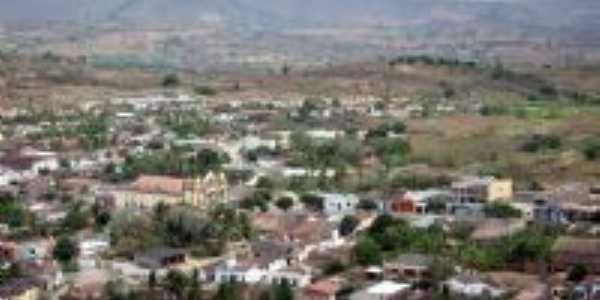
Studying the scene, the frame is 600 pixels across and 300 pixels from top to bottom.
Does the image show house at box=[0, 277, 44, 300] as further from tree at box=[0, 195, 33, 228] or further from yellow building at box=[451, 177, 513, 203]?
yellow building at box=[451, 177, 513, 203]

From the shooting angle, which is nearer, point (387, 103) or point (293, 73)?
point (387, 103)

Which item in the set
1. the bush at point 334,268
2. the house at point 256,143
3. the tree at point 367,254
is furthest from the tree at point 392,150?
the bush at point 334,268

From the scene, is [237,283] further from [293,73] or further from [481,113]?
[293,73]

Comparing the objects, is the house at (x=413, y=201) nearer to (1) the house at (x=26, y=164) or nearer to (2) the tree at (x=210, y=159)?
(2) the tree at (x=210, y=159)

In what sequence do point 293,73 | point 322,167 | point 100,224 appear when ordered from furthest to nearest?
point 293,73, point 322,167, point 100,224

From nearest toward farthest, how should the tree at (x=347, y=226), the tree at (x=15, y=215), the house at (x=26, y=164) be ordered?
the tree at (x=347, y=226)
the tree at (x=15, y=215)
the house at (x=26, y=164)

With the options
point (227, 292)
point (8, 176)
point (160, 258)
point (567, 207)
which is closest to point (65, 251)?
point (160, 258)

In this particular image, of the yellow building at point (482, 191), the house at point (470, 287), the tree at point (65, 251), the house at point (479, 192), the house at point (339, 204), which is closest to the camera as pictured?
the house at point (470, 287)

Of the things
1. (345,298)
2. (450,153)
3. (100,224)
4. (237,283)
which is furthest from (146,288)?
(450,153)
